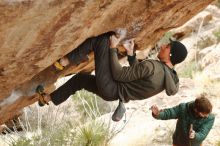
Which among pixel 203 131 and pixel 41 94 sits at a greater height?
pixel 41 94

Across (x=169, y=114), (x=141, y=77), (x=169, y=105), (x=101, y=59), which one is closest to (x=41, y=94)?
(x=101, y=59)

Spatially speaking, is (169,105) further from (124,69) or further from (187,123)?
(124,69)

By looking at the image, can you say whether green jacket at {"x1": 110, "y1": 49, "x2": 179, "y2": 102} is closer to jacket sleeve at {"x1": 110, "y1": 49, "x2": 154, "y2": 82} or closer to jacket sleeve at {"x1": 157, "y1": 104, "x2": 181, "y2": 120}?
jacket sleeve at {"x1": 110, "y1": 49, "x2": 154, "y2": 82}

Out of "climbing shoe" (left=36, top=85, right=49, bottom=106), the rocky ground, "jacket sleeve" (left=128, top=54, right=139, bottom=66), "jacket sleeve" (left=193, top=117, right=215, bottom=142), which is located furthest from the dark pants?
the rocky ground

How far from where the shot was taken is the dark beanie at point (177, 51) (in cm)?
593

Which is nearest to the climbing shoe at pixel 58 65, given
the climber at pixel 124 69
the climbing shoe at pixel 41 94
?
the climber at pixel 124 69

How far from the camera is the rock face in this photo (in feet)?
14.8

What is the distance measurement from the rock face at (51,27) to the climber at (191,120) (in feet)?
3.56

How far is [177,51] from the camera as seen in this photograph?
19.5ft

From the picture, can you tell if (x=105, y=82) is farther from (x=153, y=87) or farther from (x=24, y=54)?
→ (x=24, y=54)

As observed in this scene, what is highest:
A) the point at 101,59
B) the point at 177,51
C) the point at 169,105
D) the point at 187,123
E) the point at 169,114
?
the point at 101,59

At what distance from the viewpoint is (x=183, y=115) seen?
6.29 m

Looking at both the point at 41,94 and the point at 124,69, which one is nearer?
the point at 124,69

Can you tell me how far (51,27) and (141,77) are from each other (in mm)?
1384
